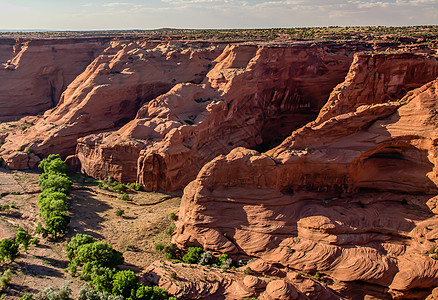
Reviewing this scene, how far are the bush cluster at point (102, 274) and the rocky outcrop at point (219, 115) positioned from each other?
40.6 ft

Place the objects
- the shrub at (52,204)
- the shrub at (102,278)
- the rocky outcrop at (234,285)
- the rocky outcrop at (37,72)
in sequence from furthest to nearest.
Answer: the rocky outcrop at (37,72) < the shrub at (52,204) < the shrub at (102,278) < the rocky outcrop at (234,285)

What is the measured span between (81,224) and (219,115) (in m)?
17.8

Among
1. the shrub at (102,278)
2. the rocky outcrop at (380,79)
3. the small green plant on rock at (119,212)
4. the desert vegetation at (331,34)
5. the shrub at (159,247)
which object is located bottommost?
the shrub at (102,278)

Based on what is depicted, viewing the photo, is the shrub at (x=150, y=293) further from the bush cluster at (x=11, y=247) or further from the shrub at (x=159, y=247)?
the bush cluster at (x=11, y=247)

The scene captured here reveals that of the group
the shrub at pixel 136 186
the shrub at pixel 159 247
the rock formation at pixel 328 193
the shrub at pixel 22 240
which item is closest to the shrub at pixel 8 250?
the shrub at pixel 22 240

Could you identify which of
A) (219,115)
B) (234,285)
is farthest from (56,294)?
(219,115)

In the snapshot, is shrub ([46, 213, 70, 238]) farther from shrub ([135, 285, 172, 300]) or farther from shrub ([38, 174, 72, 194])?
shrub ([135, 285, 172, 300])

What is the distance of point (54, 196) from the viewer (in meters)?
32.9

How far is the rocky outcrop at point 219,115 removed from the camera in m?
37.2

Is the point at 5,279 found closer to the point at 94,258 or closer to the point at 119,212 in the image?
the point at 94,258

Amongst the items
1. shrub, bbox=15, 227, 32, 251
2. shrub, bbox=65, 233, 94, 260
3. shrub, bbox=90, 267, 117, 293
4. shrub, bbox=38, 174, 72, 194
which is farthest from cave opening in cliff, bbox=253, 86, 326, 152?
shrub, bbox=15, 227, 32, 251

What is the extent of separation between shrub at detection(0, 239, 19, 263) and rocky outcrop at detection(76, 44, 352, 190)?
13821mm

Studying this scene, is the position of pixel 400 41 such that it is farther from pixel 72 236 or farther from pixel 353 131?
pixel 72 236

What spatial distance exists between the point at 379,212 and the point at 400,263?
3482 mm
